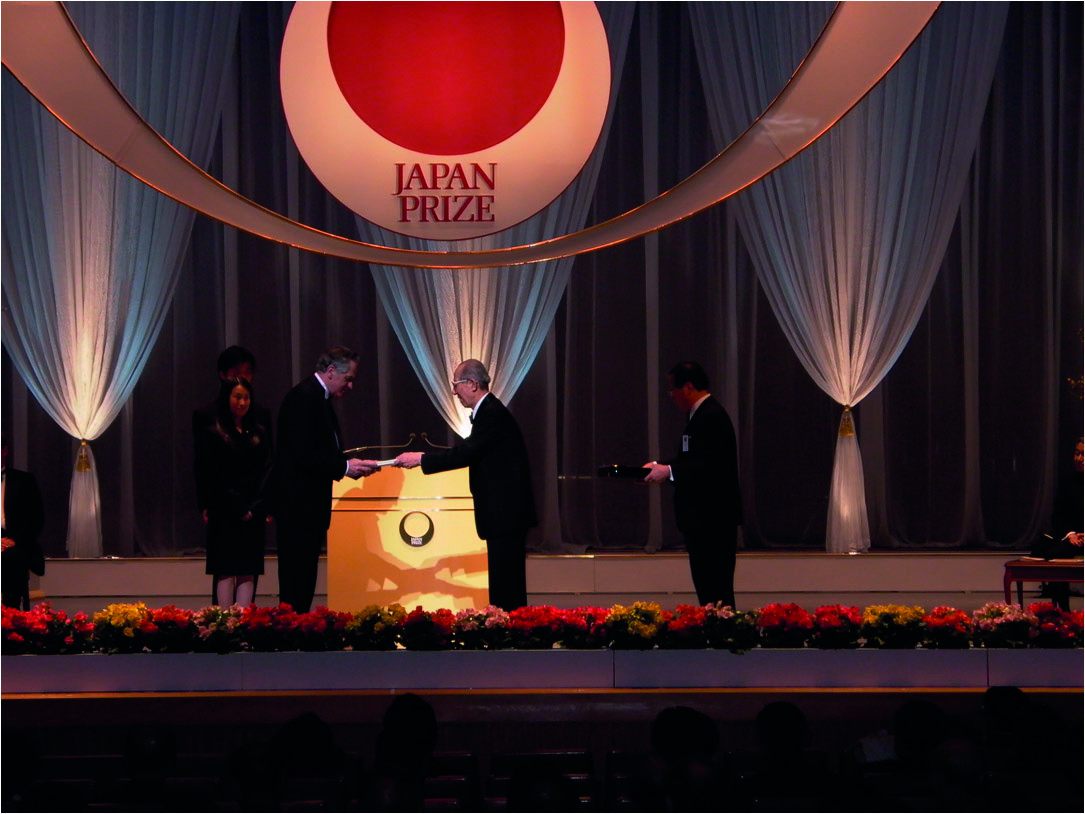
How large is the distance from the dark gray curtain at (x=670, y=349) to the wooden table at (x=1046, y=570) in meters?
2.45

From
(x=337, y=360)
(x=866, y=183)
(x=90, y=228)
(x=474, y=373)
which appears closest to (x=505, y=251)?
(x=474, y=373)

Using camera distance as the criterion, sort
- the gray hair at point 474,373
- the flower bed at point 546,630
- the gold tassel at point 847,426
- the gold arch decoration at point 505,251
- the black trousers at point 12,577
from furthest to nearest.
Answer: the gold tassel at point 847,426, the black trousers at point 12,577, the gray hair at point 474,373, the flower bed at point 546,630, the gold arch decoration at point 505,251

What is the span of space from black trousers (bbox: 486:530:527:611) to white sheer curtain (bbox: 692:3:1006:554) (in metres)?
3.64

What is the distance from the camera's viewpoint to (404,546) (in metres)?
5.24

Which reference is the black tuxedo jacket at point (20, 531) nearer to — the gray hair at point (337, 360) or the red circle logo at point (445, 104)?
the gray hair at point (337, 360)

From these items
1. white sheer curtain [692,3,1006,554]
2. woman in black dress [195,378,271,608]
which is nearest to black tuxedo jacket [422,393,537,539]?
woman in black dress [195,378,271,608]

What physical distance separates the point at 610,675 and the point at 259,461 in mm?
2128

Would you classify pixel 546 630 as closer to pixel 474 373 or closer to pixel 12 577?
pixel 474 373

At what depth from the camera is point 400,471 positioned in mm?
5320

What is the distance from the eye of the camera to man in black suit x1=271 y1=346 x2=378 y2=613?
16.6 feet

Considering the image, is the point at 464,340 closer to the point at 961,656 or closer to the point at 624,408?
the point at 624,408

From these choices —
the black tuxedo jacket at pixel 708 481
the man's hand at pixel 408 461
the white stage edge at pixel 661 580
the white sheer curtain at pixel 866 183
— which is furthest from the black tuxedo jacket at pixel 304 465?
the white sheer curtain at pixel 866 183

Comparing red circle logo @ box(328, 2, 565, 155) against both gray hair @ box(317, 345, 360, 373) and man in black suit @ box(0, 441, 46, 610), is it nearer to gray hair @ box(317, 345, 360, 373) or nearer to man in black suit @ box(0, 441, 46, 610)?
gray hair @ box(317, 345, 360, 373)

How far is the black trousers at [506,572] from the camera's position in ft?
16.5
